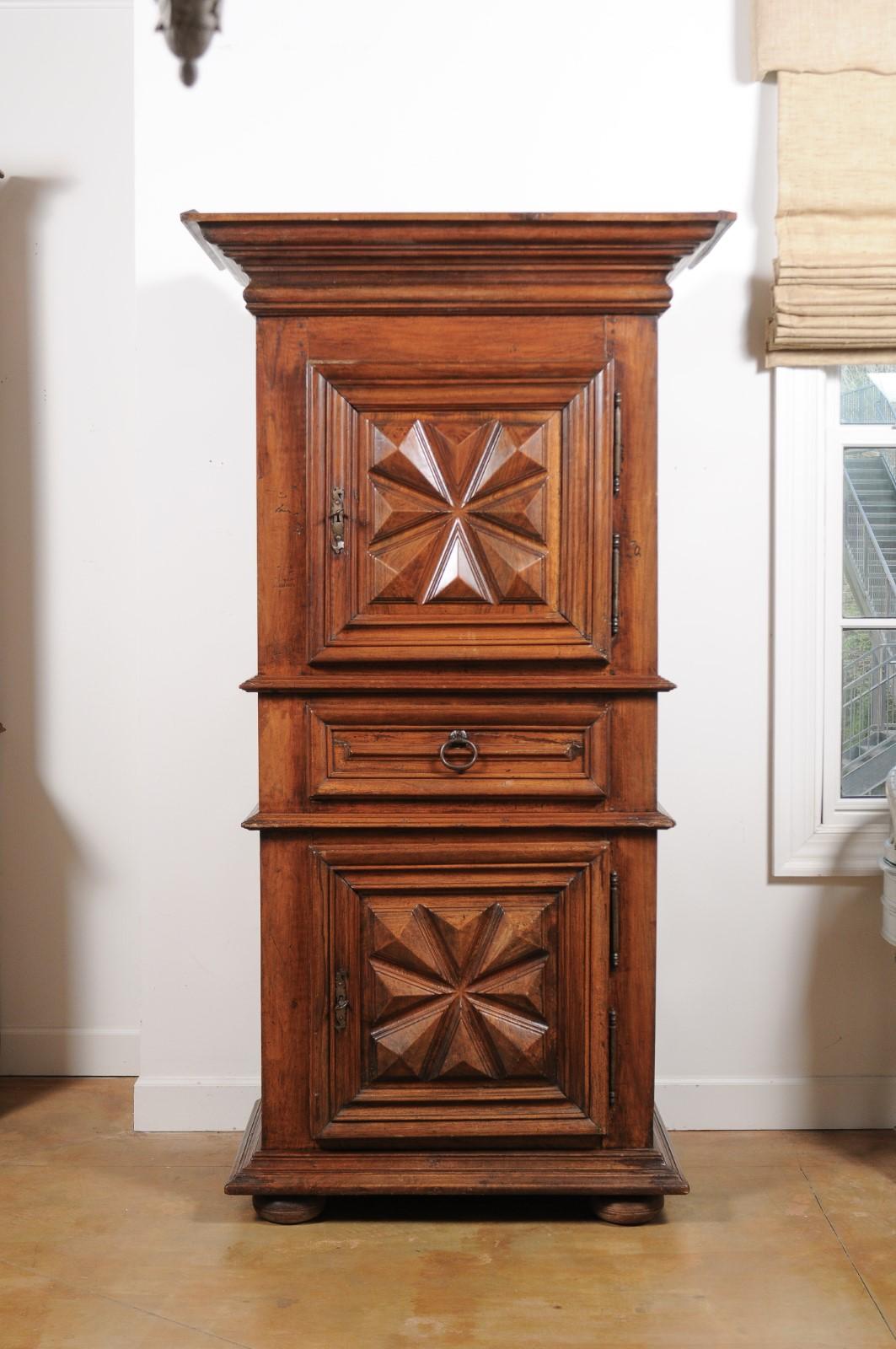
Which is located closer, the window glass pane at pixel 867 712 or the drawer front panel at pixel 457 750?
the drawer front panel at pixel 457 750

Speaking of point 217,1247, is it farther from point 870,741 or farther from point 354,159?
point 354,159

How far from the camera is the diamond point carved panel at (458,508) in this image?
2166 mm

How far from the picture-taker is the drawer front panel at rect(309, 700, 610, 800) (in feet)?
7.30

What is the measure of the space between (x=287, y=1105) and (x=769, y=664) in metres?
1.48

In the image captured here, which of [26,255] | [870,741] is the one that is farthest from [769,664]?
[26,255]

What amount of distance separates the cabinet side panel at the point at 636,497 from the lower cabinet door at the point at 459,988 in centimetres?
41

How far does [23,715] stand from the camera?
3.10 m

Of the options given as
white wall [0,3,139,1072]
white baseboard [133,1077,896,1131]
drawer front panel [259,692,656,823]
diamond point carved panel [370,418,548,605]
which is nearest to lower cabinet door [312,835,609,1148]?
drawer front panel [259,692,656,823]

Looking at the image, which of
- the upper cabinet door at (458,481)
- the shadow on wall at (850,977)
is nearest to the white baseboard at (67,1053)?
the upper cabinet door at (458,481)

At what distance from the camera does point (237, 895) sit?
2.79m

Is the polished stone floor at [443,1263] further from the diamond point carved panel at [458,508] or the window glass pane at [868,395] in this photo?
the window glass pane at [868,395]

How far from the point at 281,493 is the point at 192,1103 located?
1.52 m

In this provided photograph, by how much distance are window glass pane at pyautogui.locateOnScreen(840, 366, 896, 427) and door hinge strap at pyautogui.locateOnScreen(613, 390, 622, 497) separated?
898 millimetres

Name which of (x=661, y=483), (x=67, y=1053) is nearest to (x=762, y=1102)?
(x=661, y=483)
